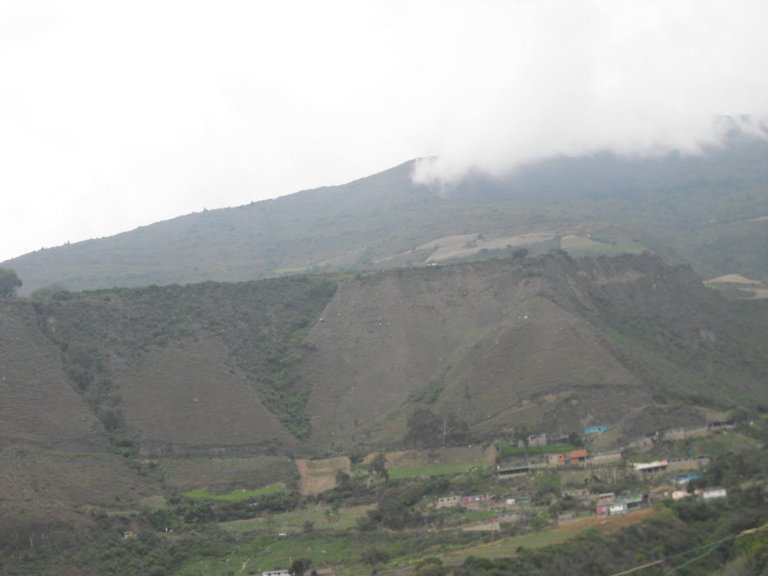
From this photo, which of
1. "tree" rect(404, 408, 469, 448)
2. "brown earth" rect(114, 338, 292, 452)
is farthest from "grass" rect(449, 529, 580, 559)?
"brown earth" rect(114, 338, 292, 452)

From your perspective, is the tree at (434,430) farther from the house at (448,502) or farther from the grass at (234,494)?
the house at (448,502)

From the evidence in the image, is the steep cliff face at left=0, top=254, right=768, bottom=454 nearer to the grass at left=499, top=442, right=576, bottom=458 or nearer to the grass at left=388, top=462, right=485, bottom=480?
the grass at left=499, top=442, right=576, bottom=458

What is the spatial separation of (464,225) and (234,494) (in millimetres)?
66426

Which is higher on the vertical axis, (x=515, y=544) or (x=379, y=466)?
(x=379, y=466)

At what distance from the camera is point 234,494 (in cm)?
6419

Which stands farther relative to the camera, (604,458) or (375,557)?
(604,458)

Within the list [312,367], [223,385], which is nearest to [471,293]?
[312,367]

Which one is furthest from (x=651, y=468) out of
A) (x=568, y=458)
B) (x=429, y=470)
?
(x=429, y=470)

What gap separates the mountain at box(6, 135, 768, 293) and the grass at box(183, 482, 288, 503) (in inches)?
1865

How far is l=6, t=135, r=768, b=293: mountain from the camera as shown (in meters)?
119

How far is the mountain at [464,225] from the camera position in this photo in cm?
11931

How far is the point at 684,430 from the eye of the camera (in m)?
65.1

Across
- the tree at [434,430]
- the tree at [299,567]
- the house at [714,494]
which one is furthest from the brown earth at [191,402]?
the house at [714,494]

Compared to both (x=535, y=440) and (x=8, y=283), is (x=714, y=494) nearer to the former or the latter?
(x=535, y=440)
